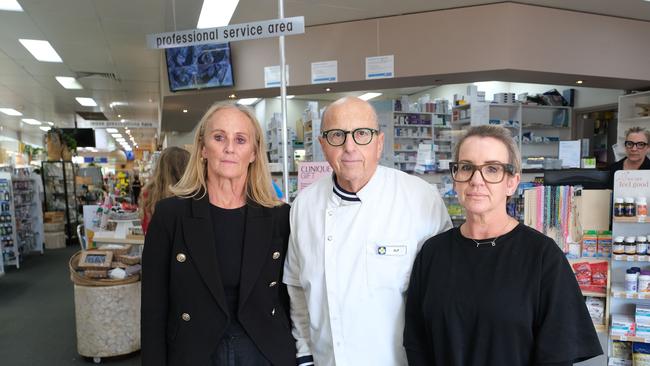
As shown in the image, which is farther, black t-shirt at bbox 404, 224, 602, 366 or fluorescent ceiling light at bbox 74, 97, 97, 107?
fluorescent ceiling light at bbox 74, 97, 97, 107

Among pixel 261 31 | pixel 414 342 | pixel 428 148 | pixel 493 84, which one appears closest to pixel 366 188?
pixel 414 342

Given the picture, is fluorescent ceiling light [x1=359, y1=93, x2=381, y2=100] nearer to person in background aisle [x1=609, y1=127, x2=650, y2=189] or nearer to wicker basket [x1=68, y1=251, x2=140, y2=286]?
person in background aisle [x1=609, y1=127, x2=650, y2=189]

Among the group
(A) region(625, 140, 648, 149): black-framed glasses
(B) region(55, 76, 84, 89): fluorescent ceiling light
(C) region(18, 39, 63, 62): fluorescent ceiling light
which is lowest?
(A) region(625, 140, 648, 149): black-framed glasses

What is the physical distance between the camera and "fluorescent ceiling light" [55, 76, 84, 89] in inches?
339

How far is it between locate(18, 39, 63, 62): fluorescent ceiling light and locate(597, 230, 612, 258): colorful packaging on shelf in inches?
281

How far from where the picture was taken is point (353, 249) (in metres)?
1.54

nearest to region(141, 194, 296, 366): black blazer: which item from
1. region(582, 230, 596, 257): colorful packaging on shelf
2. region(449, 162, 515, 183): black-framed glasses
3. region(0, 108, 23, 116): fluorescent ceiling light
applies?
region(449, 162, 515, 183): black-framed glasses

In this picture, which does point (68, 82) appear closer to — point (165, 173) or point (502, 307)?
point (165, 173)

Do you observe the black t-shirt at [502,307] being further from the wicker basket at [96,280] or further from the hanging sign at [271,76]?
the hanging sign at [271,76]

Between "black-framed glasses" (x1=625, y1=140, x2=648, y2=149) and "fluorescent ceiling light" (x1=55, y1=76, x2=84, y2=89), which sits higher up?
"fluorescent ceiling light" (x1=55, y1=76, x2=84, y2=89)

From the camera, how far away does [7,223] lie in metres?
7.59

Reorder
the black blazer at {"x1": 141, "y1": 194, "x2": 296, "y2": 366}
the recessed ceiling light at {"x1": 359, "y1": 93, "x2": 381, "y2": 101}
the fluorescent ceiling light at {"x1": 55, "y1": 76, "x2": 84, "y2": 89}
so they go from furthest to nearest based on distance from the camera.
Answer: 1. the recessed ceiling light at {"x1": 359, "y1": 93, "x2": 381, "y2": 101}
2. the fluorescent ceiling light at {"x1": 55, "y1": 76, "x2": 84, "y2": 89}
3. the black blazer at {"x1": 141, "y1": 194, "x2": 296, "y2": 366}

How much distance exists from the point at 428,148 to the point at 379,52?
135cm

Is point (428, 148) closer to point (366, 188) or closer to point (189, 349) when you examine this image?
point (366, 188)
